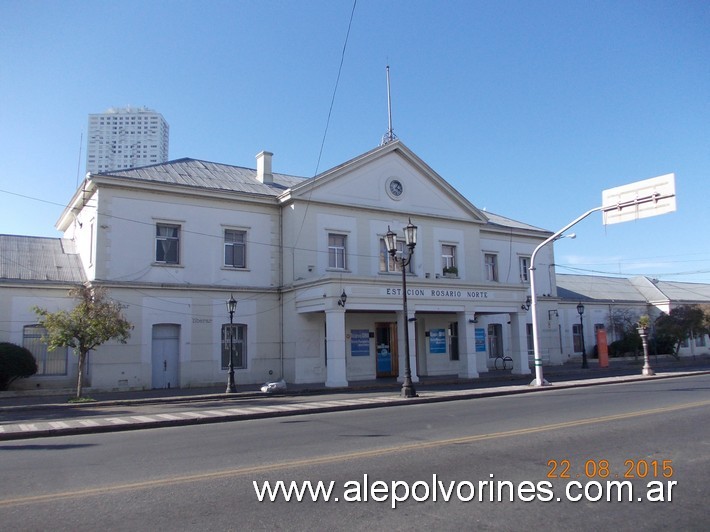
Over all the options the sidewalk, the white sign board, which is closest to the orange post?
the sidewalk

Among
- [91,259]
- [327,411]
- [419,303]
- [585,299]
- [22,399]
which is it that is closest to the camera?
[327,411]

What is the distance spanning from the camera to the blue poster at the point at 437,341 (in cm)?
3059

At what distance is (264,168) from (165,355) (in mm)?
11067

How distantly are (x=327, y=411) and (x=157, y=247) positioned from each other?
12.3m

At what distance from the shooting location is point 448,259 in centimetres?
3197

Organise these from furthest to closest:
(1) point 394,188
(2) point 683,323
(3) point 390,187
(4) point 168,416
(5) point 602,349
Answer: (2) point 683,323, (5) point 602,349, (1) point 394,188, (3) point 390,187, (4) point 168,416

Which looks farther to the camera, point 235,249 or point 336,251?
point 336,251

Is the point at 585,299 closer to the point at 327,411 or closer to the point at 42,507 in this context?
the point at 327,411

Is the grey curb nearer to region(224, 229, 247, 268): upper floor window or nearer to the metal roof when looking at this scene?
region(224, 229, 247, 268): upper floor window

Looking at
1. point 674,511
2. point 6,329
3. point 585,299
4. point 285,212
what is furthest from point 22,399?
point 585,299

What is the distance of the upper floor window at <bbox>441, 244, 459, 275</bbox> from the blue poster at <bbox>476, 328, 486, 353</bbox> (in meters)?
3.94

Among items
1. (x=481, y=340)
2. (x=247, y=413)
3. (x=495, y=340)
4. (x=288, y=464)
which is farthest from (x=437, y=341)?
(x=288, y=464)

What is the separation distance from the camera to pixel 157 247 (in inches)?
987

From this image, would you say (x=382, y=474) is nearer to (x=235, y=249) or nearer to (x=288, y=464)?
(x=288, y=464)
